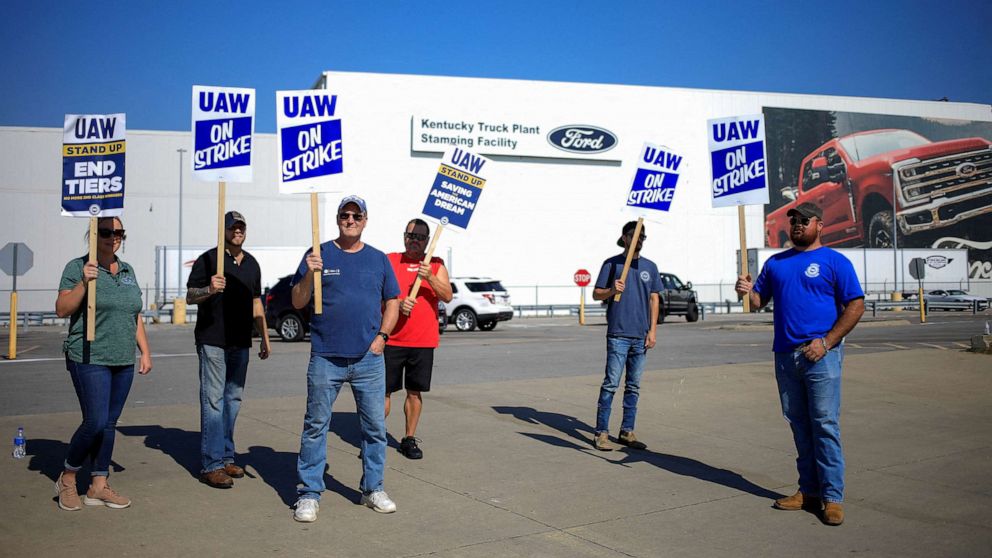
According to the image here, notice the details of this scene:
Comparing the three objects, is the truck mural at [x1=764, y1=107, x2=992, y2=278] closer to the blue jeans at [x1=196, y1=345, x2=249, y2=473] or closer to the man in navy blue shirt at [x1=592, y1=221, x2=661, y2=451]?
the man in navy blue shirt at [x1=592, y1=221, x2=661, y2=451]

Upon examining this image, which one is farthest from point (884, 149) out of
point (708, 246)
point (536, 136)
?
point (536, 136)

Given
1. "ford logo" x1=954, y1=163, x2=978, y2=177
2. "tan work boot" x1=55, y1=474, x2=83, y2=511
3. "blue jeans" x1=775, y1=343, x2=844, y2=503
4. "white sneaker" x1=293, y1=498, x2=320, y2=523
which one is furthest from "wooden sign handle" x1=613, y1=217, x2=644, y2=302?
"ford logo" x1=954, y1=163, x2=978, y2=177

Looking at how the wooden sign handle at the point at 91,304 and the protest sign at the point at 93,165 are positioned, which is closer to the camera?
the wooden sign handle at the point at 91,304

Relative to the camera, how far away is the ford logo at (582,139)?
4756 centimetres

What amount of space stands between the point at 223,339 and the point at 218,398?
1.42ft

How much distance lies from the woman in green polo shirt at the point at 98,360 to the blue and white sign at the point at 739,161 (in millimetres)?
4848

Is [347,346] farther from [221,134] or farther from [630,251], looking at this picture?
[630,251]

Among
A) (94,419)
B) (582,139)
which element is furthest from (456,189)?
(582,139)

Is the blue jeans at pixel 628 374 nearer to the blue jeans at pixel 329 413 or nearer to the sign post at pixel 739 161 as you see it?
the sign post at pixel 739 161

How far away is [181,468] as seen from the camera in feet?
22.8

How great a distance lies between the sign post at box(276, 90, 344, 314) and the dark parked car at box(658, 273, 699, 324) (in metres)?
28.3

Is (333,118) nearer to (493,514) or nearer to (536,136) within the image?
(493,514)

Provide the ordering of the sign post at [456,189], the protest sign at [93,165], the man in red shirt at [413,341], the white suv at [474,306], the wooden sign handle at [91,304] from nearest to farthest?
the wooden sign handle at [91,304], the protest sign at [93,165], the man in red shirt at [413,341], the sign post at [456,189], the white suv at [474,306]

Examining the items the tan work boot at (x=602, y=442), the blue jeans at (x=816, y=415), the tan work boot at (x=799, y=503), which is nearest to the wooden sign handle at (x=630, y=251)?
the tan work boot at (x=602, y=442)
